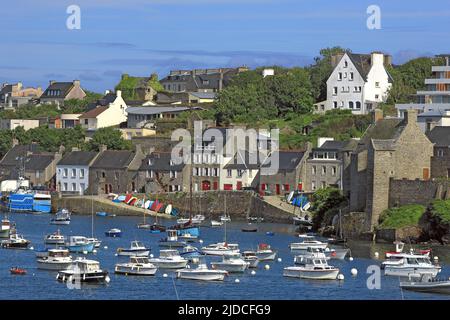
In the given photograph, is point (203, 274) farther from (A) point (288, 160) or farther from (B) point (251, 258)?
(A) point (288, 160)

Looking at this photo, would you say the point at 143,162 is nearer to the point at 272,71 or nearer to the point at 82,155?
the point at 82,155

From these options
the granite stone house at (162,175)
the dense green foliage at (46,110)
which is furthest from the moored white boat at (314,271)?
the dense green foliage at (46,110)

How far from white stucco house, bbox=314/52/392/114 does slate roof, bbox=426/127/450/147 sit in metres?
26.9

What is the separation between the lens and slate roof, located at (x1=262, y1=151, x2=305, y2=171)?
8144 cm

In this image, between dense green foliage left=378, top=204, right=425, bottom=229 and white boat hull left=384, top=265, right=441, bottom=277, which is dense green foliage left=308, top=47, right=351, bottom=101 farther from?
white boat hull left=384, top=265, right=441, bottom=277

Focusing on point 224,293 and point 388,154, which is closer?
point 224,293

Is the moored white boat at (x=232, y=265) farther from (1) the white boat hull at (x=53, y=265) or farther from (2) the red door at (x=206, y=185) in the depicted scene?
(2) the red door at (x=206, y=185)

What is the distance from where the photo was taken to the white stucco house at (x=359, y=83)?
9719 cm

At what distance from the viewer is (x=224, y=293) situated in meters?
43.1

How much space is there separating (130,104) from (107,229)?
4395 cm

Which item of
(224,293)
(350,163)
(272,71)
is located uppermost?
(272,71)

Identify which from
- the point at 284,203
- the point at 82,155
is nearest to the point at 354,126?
the point at 284,203

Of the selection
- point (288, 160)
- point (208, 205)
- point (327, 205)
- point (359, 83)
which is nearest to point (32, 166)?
point (208, 205)

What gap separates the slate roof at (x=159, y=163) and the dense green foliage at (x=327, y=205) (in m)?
18.7
